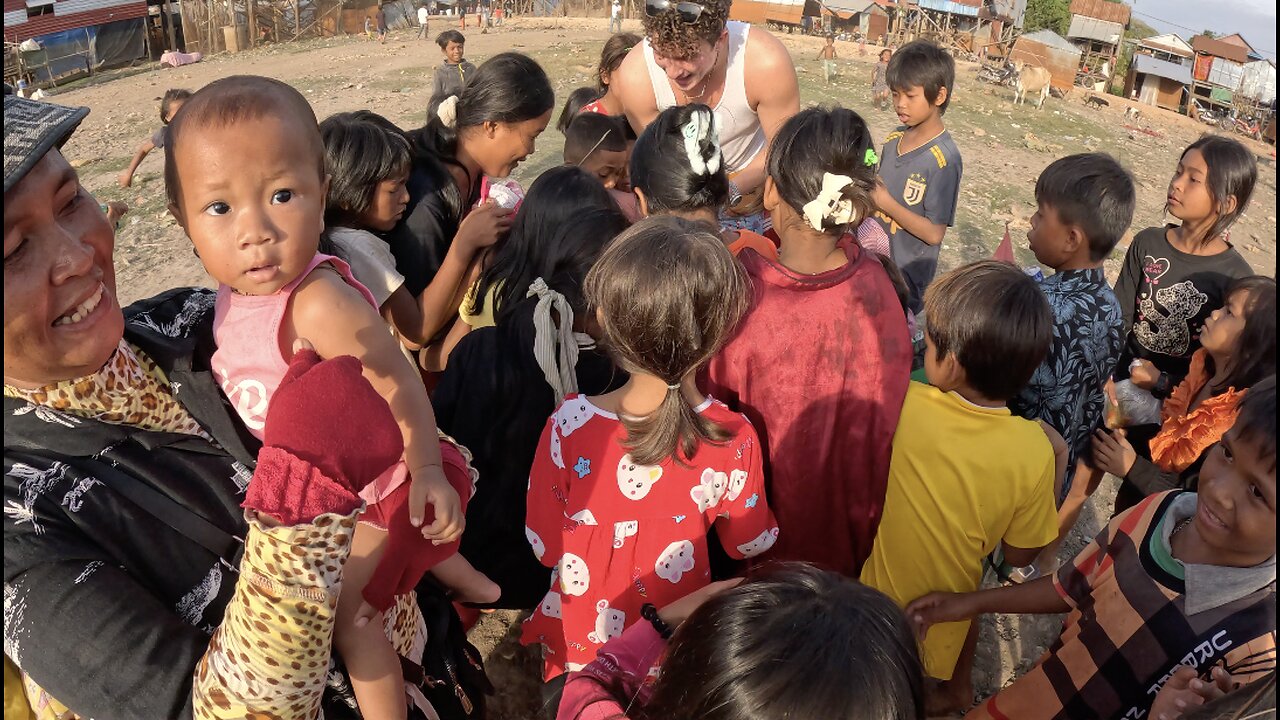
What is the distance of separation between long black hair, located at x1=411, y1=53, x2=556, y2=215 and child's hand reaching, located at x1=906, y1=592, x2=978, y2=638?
2.30 metres

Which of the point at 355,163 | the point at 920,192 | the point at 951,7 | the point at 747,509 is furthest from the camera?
the point at 951,7

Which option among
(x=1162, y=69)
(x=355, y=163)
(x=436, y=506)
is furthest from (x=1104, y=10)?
(x=436, y=506)

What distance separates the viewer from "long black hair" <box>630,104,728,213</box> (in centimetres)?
251

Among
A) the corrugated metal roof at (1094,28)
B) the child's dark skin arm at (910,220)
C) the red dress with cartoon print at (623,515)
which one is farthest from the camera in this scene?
the corrugated metal roof at (1094,28)

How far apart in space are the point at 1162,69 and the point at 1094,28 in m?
5.25

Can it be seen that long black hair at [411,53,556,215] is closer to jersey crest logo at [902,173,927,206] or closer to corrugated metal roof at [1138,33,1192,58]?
jersey crest logo at [902,173,927,206]

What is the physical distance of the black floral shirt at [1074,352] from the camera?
2.59 meters

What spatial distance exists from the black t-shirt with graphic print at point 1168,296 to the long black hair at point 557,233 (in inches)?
99.1

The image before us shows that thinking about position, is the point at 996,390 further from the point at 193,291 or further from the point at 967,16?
the point at 967,16

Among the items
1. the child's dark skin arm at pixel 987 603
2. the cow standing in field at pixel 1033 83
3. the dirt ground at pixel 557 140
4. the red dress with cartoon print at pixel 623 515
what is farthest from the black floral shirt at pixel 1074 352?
the cow standing in field at pixel 1033 83

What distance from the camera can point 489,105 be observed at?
122 inches

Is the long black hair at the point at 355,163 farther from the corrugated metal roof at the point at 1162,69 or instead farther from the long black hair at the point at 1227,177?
the corrugated metal roof at the point at 1162,69

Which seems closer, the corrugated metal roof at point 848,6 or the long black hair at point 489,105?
the long black hair at point 489,105

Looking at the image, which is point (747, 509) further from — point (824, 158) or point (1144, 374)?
point (1144, 374)
